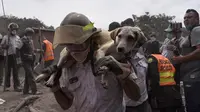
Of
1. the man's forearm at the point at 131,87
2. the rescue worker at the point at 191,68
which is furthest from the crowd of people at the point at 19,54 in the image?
the man's forearm at the point at 131,87

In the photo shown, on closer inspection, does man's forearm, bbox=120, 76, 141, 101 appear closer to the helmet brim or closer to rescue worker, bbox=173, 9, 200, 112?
the helmet brim

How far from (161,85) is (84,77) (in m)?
2.22

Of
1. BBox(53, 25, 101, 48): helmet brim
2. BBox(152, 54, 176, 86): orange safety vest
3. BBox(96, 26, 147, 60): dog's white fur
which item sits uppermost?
BBox(53, 25, 101, 48): helmet brim

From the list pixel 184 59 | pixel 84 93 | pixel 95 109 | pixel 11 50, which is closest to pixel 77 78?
pixel 84 93

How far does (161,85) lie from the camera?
4391 millimetres

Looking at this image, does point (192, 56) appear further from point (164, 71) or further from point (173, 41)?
point (173, 41)

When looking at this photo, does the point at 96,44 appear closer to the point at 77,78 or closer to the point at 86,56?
the point at 86,56

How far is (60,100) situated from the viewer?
2541 millimetres

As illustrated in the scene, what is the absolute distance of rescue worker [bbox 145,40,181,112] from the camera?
14.0 ft

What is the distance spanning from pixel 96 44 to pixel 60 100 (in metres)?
0.54

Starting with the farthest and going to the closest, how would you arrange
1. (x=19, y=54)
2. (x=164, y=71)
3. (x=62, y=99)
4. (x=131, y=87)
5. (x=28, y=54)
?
(x=19, y=54), (x=28, y=54), (x=164, y=71), (x=62, y=99), (x=131, y=87)

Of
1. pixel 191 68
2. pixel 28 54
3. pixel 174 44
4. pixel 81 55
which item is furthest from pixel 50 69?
pixel 28 54

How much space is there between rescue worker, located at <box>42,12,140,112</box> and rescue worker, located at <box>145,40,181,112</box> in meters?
1.87

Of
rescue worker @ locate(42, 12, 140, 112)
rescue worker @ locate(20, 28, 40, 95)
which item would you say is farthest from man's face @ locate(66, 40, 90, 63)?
rescue worker @ locate(20, 28, 40, 95)
